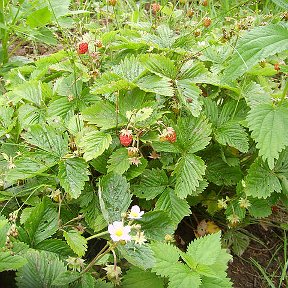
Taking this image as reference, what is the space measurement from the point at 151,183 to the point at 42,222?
0.37 meters

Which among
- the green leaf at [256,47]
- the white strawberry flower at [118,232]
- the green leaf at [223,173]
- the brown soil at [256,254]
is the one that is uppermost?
the green leaf at [256,47]

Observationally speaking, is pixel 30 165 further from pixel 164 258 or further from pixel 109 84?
pixel 164 258

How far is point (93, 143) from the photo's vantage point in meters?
1.49

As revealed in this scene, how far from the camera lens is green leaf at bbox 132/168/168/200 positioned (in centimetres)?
156

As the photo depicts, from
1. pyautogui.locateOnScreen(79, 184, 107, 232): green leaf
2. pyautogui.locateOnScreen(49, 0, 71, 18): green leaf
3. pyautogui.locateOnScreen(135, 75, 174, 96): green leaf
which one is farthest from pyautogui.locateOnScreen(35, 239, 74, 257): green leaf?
pyautogui.locateOnScreen(49, 0, 71, 18): green leaf

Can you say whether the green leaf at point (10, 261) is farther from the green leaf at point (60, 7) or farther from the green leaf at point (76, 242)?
the green leaf at point (60, 7)

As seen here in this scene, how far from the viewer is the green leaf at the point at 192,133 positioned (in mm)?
1553

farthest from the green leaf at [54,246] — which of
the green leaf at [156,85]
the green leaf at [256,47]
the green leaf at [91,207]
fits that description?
the green leaf at [256,47]

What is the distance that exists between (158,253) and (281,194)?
1.91 ft

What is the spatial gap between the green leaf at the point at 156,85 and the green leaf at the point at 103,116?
119mm

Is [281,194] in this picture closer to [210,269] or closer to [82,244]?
[210,269]

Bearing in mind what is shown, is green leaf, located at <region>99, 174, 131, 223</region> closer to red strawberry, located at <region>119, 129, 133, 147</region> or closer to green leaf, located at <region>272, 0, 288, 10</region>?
red strawberry, located at <region>119, 129, 133, 147</region>

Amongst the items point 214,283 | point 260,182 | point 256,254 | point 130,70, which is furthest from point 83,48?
point 256,254

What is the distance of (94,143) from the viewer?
4.89 ft
